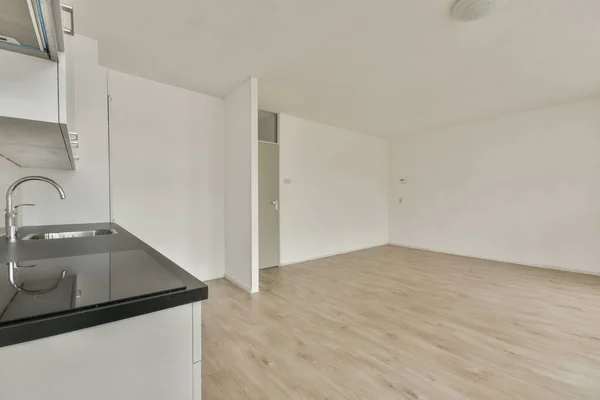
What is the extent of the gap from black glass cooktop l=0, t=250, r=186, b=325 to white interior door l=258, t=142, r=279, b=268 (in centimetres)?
329

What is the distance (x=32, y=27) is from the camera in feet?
2.53

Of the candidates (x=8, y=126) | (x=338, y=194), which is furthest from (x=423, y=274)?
(x=8, y=126)

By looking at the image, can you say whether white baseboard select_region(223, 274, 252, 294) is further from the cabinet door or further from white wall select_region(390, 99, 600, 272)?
white wall select_region(390, 99, 600, 272)

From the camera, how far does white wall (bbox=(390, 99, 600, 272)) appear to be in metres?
4.19

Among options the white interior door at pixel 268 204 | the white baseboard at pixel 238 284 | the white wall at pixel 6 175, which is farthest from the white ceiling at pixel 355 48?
the white baseboard at pixel 238 284

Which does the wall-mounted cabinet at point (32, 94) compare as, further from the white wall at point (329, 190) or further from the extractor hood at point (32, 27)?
the white wall at point (329, 190)

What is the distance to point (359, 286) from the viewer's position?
3596mm

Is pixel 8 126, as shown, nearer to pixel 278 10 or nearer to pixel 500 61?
pixel 278 10

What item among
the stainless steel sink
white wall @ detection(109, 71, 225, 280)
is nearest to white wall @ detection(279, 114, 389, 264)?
white wall @ detection(109, 71, 225, 280)

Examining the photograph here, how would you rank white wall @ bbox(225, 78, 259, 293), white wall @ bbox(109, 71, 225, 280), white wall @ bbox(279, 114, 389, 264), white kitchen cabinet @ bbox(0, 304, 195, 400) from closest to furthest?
white kitchen cabinet @ bbox(0, 304, 195, 400) < white wall @ bbox(109, 71, 225, 280) < white wall @ bbox(225, 78, 259, 293) < white wall @ bbox(279, 114, 389, 264)

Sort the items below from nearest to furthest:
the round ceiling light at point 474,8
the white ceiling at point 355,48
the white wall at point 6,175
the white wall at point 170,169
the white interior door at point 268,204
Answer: the white wall at point 6,175
the round ceiling light at point 474,8
the white ceiling at point 355,48
the white wall at point 170,169
the white interior door at point 268,204

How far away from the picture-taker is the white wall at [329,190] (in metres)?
4.81

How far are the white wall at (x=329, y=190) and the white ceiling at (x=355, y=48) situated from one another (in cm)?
116

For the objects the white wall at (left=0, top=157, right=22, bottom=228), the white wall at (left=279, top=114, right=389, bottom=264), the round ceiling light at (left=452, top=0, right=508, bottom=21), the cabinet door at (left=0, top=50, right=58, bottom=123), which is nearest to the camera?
the cabinet door at (left=0, top=50, right=58, bottom=123)
